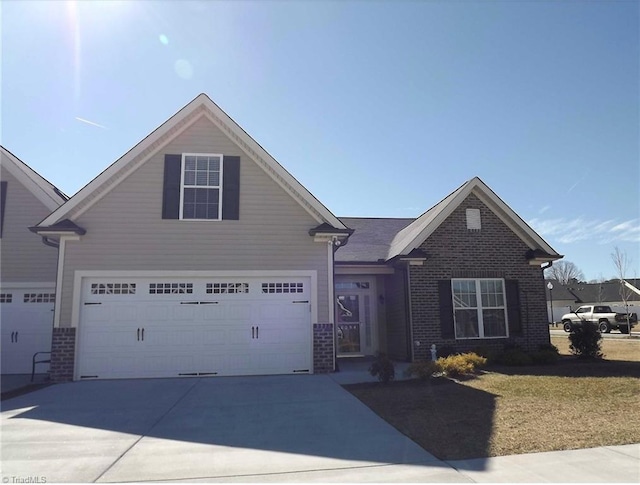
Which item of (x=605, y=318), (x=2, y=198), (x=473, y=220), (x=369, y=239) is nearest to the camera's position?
(x=2, y=198)

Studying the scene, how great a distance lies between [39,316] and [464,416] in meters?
11.6

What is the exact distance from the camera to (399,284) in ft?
46.4

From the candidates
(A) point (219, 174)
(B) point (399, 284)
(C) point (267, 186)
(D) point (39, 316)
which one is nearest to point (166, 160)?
(A) point (219, 174)

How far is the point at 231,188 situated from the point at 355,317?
20.6 ft

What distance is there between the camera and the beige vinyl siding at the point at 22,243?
41.9ft

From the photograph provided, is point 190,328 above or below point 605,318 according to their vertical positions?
above

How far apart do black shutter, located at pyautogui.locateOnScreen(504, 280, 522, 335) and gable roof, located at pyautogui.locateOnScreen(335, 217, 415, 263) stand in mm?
3903

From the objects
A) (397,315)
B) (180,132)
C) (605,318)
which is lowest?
(605,318)

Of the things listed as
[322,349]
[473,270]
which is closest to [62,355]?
[322,349]

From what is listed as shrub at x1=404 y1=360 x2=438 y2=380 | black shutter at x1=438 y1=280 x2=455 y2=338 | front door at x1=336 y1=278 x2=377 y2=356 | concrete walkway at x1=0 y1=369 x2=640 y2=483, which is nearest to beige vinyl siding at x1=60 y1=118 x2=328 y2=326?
shrub at x1=404 y1=360 x2=438 y2=380

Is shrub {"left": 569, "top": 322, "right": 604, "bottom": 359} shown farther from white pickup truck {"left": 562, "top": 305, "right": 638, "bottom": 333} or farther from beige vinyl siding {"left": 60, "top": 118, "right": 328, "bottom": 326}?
white pickup truck {"left": 562, "top": 305, "right": 638, "bottom": 333}

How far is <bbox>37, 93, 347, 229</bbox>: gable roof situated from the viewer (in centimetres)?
1161

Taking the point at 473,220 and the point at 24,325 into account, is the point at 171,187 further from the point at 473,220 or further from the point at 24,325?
the point at 473,220

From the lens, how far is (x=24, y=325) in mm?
12570
